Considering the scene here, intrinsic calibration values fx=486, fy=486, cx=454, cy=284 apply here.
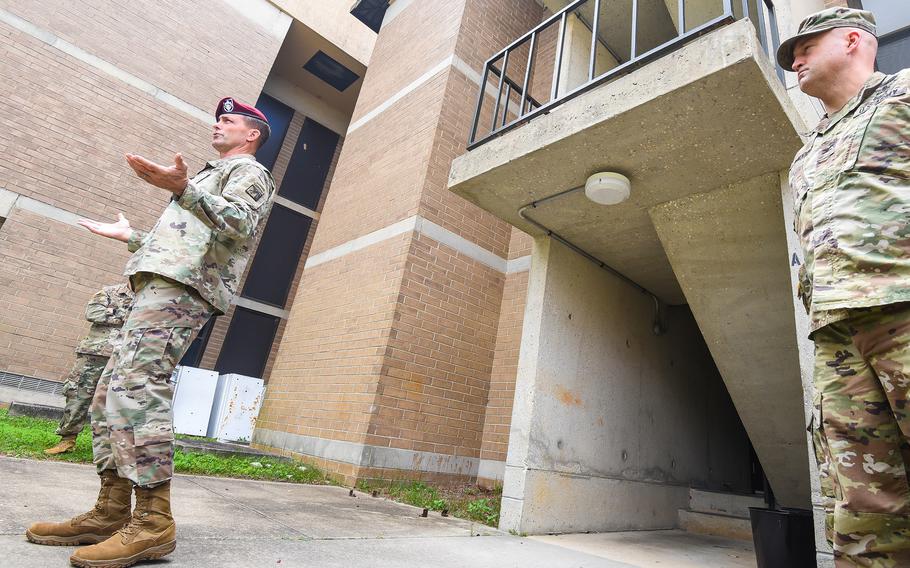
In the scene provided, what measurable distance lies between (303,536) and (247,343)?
1071 cm

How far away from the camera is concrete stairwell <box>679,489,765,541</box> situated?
16.1 ft

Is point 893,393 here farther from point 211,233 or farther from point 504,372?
point 504,372

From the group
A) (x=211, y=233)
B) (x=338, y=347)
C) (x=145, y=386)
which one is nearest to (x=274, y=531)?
(x=145, y=386)

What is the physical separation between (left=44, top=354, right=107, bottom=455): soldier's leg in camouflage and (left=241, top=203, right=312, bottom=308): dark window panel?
785 cm

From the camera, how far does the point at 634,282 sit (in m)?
5.10

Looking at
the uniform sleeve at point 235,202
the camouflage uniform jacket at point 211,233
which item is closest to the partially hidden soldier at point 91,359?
the camouflage uniform jacket at point 211,233

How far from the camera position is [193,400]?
768 centimetres

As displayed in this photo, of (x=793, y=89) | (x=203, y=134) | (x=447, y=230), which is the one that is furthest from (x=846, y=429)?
(x=203, y=134)

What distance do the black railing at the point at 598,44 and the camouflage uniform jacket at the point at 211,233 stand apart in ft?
6.65

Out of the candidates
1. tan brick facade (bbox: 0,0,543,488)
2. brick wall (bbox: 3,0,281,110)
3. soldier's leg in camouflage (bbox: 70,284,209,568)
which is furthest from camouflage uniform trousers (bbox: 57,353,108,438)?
brick wall (bbox: 3,0,281,110)

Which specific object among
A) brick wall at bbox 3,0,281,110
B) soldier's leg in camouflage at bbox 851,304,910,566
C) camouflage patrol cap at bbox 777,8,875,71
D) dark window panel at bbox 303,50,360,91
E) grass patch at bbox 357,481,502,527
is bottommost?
grass patch at bbox 357,481,502,527

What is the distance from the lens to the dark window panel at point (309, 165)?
13.8 metres

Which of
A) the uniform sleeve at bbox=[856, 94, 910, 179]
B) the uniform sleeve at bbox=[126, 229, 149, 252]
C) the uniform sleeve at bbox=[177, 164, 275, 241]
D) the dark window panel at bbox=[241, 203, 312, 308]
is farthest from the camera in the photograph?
the dark window panel at bbox=[241, 203, 312, 308]

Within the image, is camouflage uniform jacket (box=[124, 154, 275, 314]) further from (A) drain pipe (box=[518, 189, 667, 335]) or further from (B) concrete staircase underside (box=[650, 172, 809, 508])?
(B) concrete staircase underside (box=[650, 172, 809, 508])
